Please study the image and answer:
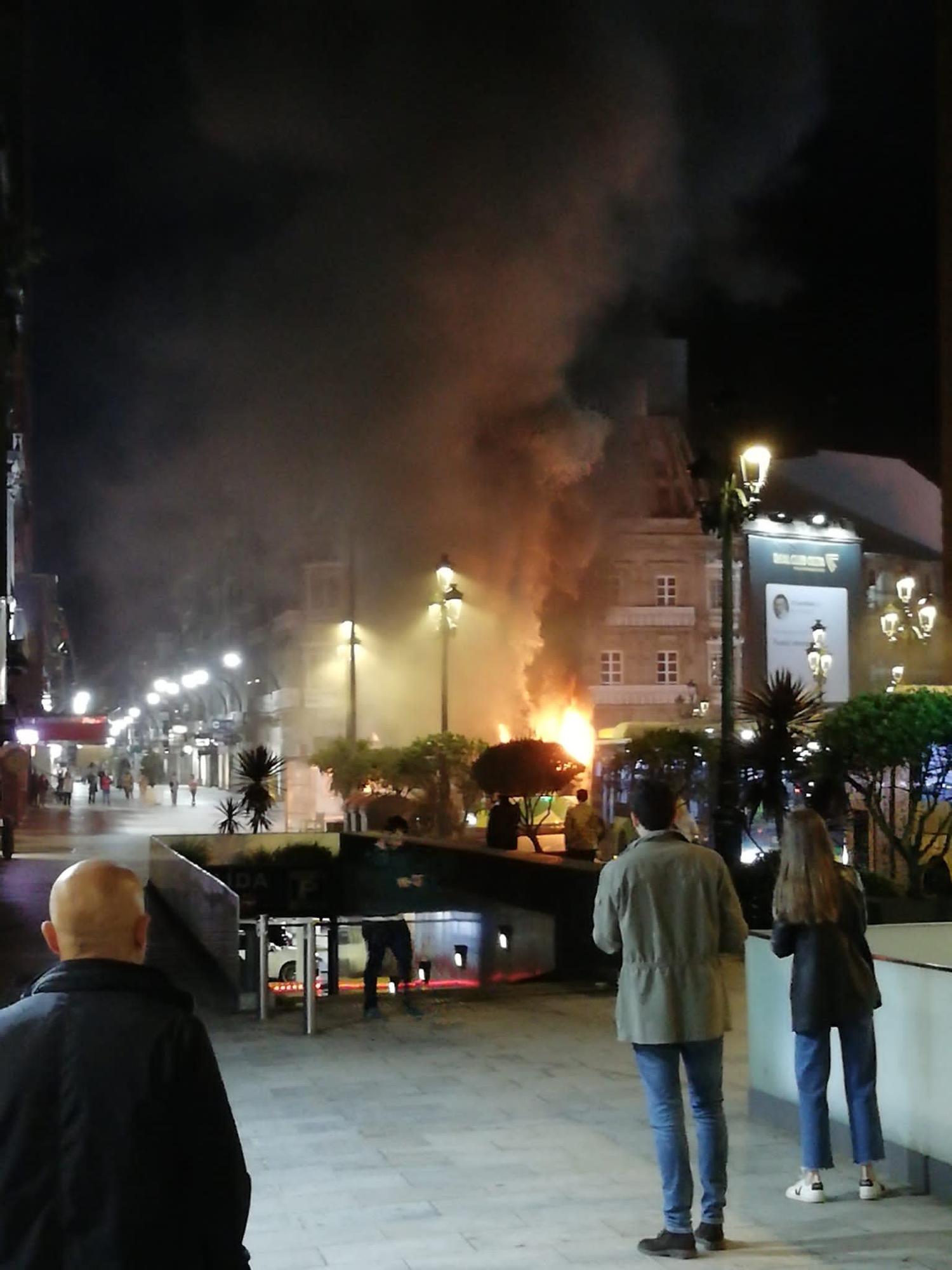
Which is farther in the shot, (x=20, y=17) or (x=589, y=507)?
(x=589, y=507)

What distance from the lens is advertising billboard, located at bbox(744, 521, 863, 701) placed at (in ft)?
125

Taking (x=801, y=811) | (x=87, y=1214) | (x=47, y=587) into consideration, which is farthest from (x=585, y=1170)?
(x=47, y=587)

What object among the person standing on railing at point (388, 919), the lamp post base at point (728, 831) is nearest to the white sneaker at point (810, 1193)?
the person standing on railing at point (388, 919)

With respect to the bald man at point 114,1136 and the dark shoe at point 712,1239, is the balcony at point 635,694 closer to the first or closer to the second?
the dark shoe at point 712,1239

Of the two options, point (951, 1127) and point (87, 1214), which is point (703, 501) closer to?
point (951, 1127)

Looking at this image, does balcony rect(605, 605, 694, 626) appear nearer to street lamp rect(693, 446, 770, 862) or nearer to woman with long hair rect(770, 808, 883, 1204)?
street lamp rect(693, 446, 770, 862)

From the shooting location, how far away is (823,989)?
203 inches

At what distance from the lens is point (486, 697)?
161 ft

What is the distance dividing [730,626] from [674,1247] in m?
9.14

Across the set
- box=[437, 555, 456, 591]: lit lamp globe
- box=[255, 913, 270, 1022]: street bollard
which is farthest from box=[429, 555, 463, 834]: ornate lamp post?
box=[255, 913, 270, 1022]: street bollard

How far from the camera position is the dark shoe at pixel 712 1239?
480 cm

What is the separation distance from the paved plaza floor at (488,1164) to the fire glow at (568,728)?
42009 mm

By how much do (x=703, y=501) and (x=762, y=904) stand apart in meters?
3.95

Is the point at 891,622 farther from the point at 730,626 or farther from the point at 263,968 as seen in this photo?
the point at 263,968
